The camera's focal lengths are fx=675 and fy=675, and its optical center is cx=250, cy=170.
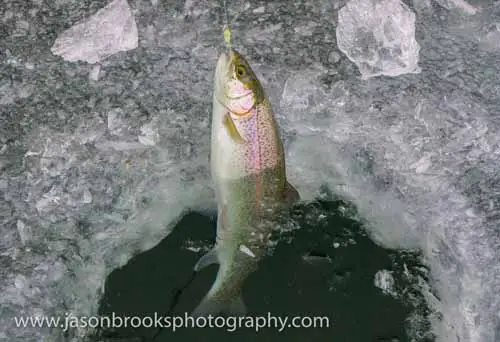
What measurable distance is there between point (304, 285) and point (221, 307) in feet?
1.53

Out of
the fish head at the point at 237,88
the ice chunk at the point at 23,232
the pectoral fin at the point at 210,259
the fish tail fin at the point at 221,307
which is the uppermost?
the fish head at the point at 237,88

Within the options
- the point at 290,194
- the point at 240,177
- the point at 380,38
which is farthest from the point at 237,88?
the point at 380,38

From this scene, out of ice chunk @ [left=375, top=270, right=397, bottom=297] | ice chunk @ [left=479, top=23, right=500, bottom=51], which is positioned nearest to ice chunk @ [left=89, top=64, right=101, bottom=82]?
ice chunk @ [left=375, top=270, right=397, bottom=297]

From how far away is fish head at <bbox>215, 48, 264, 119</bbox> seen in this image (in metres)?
2.48

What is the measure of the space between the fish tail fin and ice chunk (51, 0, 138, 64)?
3.88ft

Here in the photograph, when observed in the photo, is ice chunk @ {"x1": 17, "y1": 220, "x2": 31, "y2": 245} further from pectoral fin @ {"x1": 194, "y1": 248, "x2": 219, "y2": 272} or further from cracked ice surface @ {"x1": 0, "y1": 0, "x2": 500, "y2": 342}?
pectoral fin @ {"x1": 194, "y1": 248, "x2": 219, "y2": 272}

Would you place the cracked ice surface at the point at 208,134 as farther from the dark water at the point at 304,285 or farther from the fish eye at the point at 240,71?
the fish eye at the point at 240,71

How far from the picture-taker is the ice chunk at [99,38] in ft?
9.83

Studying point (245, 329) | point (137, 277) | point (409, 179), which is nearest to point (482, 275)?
point (409, 179)

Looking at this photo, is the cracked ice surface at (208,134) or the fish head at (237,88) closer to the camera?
the fish head at (237,88)

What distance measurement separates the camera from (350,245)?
3.01m

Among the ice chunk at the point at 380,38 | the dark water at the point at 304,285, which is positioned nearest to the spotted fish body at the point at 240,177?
the dark water at the point at 304,285

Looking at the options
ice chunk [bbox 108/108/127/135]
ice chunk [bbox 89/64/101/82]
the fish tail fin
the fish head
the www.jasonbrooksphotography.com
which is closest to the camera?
the fish head

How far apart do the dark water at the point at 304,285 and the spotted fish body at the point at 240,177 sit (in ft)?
0.84
